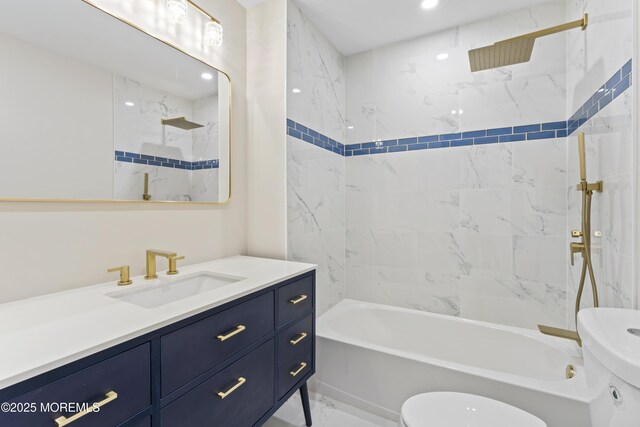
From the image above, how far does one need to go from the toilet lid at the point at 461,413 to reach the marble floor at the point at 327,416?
59 centimetres

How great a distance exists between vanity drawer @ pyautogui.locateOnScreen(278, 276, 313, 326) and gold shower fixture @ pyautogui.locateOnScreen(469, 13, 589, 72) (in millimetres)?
1605

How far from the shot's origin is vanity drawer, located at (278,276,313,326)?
1.33 metres

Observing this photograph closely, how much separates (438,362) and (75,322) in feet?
5.29

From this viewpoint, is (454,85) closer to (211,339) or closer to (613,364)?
(613,364)

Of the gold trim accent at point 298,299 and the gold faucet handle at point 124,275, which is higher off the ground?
the gold faucet handle at point 124,275

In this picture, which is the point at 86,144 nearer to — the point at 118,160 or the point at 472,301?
the point at 118,160

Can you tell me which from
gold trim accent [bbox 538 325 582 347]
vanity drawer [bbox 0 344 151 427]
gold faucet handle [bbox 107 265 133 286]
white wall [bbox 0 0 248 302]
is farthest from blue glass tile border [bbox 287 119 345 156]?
gold trim accent [bbox 538 325 582 347]

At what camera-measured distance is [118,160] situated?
1271mm

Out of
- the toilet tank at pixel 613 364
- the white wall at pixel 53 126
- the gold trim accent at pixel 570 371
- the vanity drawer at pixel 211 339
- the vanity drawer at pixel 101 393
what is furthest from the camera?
the gold trim accent at pixel 570 371

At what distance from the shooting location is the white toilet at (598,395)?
0.72 metres

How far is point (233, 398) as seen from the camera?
1.07 m

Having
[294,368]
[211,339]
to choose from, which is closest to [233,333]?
[211,339]

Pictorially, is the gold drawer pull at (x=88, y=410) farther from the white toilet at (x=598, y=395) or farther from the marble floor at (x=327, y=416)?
the marble floor at (x=327, y=416)

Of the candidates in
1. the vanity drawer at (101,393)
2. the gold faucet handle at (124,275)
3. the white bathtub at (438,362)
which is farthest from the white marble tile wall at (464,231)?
the vanity drawer at (101,393)
